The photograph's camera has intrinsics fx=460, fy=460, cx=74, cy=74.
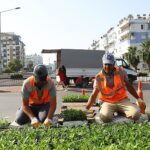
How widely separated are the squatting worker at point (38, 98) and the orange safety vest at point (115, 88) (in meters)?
0.99

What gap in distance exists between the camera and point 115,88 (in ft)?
28.9

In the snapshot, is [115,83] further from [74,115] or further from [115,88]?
[74,115]

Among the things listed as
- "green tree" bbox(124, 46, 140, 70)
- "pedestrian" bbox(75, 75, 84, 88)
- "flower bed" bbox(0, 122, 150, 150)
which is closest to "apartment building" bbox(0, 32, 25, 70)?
"green tree" bbox(124, 46, 140, 70)

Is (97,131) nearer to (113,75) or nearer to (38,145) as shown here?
(38,145)

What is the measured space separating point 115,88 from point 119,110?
44 centimetres

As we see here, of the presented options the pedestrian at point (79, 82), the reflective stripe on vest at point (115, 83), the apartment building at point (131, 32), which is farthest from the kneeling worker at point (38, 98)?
the apartment building at point (131, 32)

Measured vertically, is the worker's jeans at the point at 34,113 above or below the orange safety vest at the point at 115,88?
below

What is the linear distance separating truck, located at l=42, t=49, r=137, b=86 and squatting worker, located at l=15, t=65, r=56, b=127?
2311cm

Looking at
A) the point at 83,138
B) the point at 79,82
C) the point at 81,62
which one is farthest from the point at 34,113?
the point at 81,62

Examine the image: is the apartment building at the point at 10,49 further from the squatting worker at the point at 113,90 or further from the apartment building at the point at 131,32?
the squatting worker at the point at 113,90

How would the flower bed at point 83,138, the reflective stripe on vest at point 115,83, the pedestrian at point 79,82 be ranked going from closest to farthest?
the flower bed at point 83,138
the reflective stripe on vest at point 115,83
the pedestrian at point 79,82

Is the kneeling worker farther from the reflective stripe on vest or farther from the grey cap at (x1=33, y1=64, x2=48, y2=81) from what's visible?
the reflective stripe on vest

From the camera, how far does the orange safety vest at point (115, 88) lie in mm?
8820

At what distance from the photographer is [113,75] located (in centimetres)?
881
